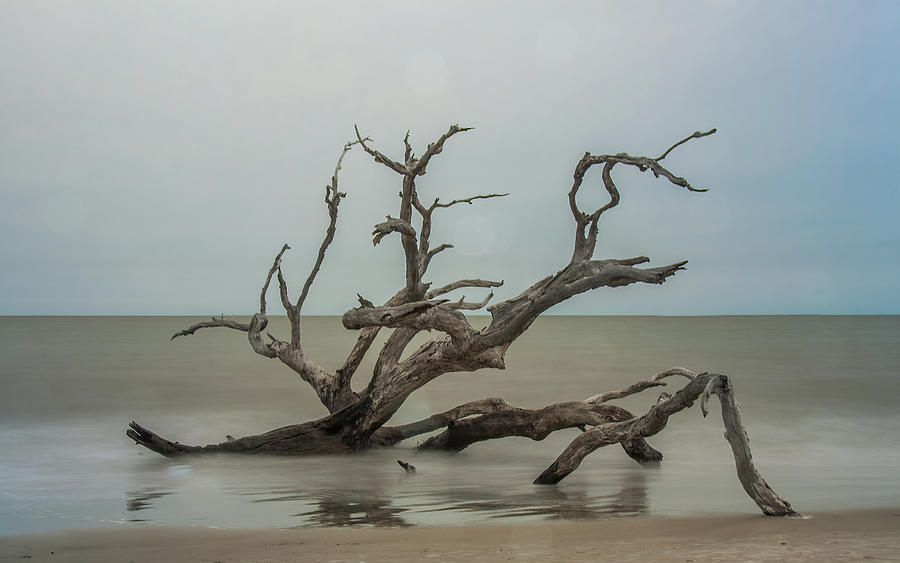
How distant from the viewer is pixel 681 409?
677 cm

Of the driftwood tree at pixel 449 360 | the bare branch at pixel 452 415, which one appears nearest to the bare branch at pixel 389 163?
the driftwood tree at pixel 449 360

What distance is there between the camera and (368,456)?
9.41 meters

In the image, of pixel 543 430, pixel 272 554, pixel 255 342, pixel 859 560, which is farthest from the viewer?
pixel 255 342

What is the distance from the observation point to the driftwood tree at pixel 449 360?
24.0 feet

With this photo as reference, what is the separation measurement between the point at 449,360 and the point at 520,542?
3616 millimetres

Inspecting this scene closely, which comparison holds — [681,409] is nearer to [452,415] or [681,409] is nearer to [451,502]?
[451,502]

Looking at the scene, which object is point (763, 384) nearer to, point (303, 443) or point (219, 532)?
point (303, 443)

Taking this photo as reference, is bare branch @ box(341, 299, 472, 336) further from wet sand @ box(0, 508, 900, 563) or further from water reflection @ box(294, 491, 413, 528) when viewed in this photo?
wet sand @ box(0, 508, 900, 563)

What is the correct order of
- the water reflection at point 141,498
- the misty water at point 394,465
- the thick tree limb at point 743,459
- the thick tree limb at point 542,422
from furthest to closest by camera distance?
the thick tree limb at point 542,422 < the water reflection at point 141,498 < the misty water at point 394,465 < the thick tree limb at point 743,459

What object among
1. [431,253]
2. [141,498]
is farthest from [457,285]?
[141,498]

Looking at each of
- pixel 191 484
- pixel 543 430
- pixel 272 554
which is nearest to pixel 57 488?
pixel 191 484

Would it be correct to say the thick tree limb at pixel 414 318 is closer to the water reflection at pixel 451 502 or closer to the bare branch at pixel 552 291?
the bare branch at pixel 552 291

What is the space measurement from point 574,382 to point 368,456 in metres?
11.8

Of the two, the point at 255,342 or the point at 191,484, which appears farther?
the point at 255,342
